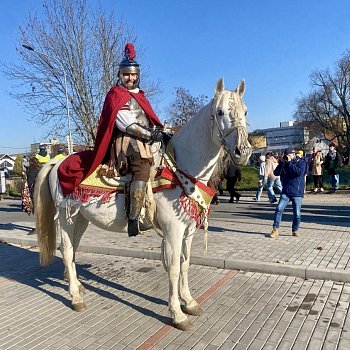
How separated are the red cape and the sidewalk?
2.72 metres

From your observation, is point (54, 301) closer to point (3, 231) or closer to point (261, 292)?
point (261, 292)

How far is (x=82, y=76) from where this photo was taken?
15766mm

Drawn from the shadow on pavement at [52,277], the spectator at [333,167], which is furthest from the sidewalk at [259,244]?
the spectator at [333,167]

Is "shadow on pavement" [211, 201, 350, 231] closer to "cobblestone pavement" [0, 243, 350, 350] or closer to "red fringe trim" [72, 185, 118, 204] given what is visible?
"cobblestone pavement" [0, 243, 350, 350]

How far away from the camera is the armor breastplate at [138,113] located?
4.06 meters

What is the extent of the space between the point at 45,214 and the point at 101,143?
5.67ft

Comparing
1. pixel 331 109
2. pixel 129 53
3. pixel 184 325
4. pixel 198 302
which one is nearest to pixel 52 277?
pixel 198 302

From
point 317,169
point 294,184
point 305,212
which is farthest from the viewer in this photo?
point 317,169

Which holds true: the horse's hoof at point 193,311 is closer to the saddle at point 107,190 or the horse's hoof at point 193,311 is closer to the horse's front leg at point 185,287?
the horse's front leg at point 185,287

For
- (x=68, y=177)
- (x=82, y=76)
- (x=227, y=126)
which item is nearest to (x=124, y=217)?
(x=68, y=177)

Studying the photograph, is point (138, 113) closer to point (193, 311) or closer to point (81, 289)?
point (193, 311)

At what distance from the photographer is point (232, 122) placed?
341 centimetres

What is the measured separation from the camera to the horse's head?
130 inches

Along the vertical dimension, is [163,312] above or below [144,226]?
below
